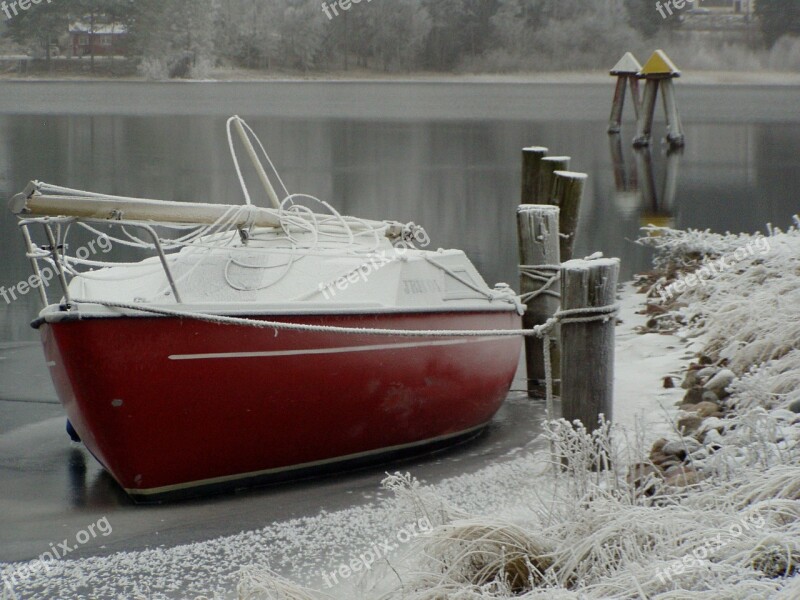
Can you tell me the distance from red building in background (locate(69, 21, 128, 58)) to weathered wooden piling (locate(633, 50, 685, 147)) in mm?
67235

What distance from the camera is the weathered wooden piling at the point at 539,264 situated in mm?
8680

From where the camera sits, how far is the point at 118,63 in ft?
316

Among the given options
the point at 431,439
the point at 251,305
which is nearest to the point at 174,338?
the point at 251,305

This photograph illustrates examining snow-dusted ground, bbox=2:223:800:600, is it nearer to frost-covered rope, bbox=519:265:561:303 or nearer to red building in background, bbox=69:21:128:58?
frost-covered rope, bbox=519:265:561:303

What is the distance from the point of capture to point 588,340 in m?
5.68

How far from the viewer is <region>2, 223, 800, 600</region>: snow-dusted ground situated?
4.05 metres

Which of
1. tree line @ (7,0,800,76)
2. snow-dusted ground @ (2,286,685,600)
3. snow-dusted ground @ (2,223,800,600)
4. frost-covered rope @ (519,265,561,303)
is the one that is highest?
tree line @ (7,0,800,76)

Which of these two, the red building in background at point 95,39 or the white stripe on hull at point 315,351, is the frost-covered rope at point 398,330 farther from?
the red building in background at point 95,39

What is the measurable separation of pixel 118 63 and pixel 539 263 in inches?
3677

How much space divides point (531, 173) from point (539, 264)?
1.65 m

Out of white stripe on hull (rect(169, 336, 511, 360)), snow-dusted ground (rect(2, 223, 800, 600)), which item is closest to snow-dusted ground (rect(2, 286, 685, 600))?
snow-dusted ground (rect(2, 223, 800, 600))

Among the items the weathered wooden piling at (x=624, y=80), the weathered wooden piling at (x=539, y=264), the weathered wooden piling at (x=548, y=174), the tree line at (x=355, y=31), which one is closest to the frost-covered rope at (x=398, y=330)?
the weathered wooden piling at (x=539, y=264)

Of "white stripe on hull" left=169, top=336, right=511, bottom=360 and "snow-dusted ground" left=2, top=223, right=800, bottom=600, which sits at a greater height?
"white stripe on hull" left=169, top=336, right=511, bottom=360

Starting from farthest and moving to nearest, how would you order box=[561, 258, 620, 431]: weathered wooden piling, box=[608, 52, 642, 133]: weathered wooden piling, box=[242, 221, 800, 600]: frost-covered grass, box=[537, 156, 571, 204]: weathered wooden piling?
box=[608, 52, 642, 133]: weathered wooden piling < box=[537, 156, 571, 204]: weathered wooden piling < box=[561, 258, 620, 431]: weathered wooden piling < box=[242, 221, 800, 600]: frost-covered grass
